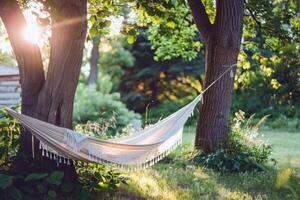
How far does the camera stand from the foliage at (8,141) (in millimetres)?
3492

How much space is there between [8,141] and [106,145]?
88cm

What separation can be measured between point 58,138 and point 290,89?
11.0 meters

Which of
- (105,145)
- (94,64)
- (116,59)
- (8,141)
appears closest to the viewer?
(105,145)

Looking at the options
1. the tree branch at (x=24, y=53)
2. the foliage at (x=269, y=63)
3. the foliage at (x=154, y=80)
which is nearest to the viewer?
the tree branch at (x=24, y=53)

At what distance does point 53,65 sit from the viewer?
3387mm

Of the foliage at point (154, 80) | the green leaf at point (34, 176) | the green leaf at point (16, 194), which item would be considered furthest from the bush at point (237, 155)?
the foliage at point (154, 80)

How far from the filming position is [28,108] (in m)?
3.48

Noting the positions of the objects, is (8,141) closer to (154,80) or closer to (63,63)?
(63,63)

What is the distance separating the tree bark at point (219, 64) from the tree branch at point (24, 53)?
2376 mm

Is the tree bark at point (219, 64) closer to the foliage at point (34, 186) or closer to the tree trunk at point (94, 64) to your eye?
the foliage at point (34, 186)

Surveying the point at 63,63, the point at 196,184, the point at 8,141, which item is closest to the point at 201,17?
the point at 196,184

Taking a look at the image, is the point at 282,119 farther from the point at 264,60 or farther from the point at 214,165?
the point at 214,165

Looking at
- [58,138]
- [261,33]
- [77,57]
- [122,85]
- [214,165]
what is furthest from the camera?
[122,85]

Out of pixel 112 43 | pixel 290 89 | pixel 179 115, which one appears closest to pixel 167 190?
pixel 179 115
